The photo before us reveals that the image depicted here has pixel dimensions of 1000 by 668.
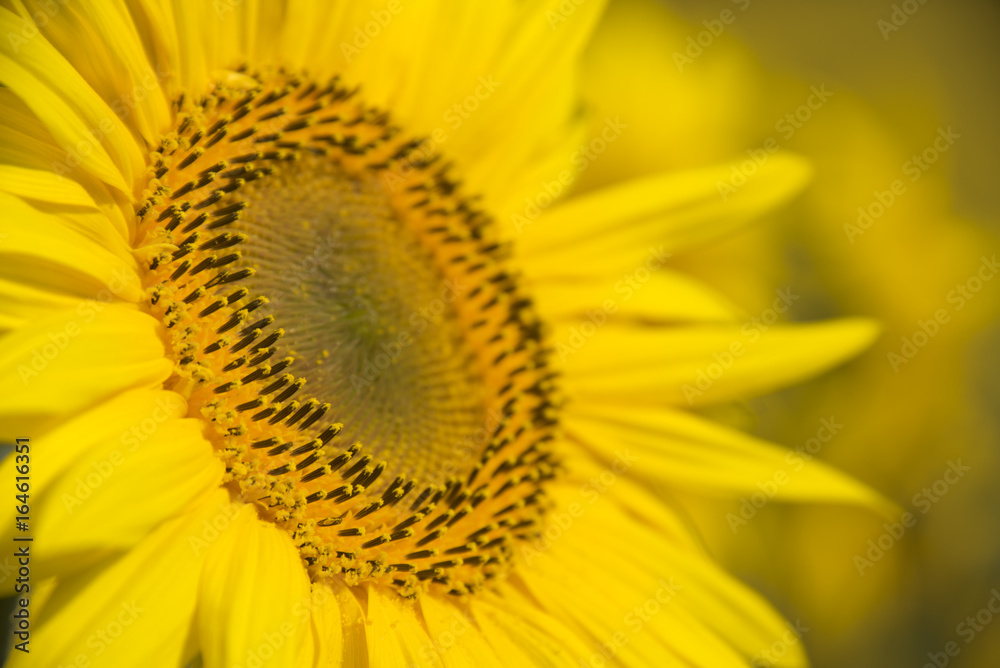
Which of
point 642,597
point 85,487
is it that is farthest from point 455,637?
point 85,487

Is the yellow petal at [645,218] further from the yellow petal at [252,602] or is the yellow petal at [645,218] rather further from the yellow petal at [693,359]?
the yellow petal at [252,602]

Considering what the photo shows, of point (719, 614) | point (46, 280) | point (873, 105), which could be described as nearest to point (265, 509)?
point (46, 280)

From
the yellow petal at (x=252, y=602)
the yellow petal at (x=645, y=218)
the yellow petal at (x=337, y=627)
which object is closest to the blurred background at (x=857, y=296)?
the yellow petal at (x=645, y=218)

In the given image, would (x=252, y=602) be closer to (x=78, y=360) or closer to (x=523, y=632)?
(x=78, y=360)

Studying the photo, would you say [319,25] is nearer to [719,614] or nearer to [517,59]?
[517,59]

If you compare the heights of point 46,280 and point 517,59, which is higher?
point 517,59
